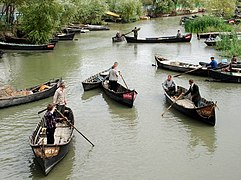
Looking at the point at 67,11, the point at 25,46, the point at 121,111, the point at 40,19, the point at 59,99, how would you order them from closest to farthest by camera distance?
1. the point at 59,99
2. the point at 121,111
3. the point at 25,46
4. the point at 40,19
5. the point at 67,11

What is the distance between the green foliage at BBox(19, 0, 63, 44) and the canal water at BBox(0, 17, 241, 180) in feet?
27.6

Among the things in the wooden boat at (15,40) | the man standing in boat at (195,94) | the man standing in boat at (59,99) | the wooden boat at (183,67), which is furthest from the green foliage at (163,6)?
the man standing in boat at (59,99)

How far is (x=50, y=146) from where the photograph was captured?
11.4 metres

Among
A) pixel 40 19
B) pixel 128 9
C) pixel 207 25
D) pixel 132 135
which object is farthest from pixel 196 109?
pixel 128 9

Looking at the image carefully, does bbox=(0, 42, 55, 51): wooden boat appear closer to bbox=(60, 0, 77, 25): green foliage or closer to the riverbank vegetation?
the riverbank vegetation

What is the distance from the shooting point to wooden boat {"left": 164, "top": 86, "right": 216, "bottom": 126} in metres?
14.9

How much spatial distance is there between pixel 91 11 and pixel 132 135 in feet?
138

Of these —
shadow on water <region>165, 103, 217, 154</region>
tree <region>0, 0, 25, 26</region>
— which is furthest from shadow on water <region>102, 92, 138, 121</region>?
tree <region>0, 0, 25, 26</region>

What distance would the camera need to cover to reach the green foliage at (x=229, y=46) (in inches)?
1134

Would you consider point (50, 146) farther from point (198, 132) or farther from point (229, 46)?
point (229, 46)

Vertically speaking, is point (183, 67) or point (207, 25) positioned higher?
point (207, 25)

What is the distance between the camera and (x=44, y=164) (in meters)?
11.2

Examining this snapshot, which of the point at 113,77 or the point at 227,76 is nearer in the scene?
the point at 113,77

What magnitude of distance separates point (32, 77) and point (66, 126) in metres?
11.0
